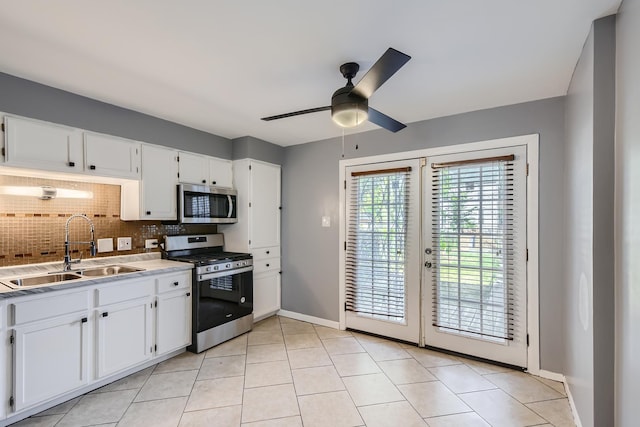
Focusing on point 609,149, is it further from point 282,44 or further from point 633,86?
point 282,44

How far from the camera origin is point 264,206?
12.9 feet

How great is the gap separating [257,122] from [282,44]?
1478mm

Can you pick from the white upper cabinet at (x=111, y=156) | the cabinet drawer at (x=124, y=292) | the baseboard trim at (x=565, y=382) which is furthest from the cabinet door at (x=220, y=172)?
the baseboard trim at (x=565, y=382)

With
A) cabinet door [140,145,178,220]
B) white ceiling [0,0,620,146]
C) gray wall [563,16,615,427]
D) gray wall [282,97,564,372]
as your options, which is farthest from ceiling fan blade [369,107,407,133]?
cabinet door [140,145,178,220]

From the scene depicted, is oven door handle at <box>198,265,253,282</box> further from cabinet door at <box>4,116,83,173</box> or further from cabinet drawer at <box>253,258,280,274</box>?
cabinet door at <box>4,116,83,173</box>

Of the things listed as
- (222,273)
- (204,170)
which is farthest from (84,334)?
(204,170)

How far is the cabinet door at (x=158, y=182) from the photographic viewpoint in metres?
2.97

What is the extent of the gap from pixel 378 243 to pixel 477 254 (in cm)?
98

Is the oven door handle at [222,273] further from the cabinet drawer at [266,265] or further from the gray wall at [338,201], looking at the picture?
the gray wall at [338,201]

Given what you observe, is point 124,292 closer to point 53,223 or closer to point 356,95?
point 53,223

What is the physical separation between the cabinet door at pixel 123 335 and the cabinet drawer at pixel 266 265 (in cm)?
132

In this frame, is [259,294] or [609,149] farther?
[259,294]

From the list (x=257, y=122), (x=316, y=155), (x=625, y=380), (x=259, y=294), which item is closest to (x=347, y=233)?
(x=316, y=155)

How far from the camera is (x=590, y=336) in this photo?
164 centimetres
